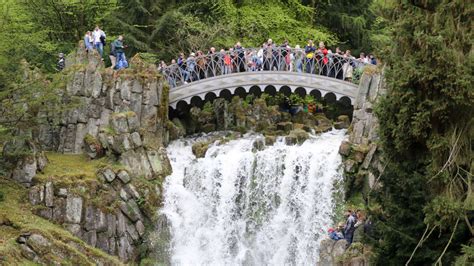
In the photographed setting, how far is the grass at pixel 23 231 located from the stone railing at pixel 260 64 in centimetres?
772

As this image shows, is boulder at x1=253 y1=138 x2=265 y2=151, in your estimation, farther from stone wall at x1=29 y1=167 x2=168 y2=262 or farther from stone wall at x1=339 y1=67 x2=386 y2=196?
stone wall at x1=29 y1=167 x2=168 y2=262

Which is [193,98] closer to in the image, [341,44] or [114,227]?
[114,227]

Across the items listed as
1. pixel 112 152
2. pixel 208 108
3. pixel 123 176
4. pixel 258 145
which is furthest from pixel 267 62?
pixel 123 176

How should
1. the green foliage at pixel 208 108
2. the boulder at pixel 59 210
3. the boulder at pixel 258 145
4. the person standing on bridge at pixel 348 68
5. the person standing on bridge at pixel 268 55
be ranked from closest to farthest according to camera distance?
the boulder at pixel 59 210 < the boulder at pixel 258 145 < the person standing on bridge at pixel 348 68 < the person standing on bridge at pixel 268 55 < the green foliage at pixel 208 108

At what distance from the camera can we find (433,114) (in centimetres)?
1788

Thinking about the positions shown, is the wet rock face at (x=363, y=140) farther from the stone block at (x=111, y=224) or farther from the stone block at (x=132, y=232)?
the stone block at (x=111, y=224)

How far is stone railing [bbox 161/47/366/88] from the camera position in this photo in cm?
3214

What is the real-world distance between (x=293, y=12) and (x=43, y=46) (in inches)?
439

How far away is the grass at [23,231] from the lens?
79.2ft

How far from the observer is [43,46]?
3516cm

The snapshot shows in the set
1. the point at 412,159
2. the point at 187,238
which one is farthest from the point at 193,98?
the point at 412,159

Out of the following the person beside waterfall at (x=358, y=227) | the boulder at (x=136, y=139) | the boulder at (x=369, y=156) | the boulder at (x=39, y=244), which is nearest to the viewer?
the boulder at (x=39, y=244)

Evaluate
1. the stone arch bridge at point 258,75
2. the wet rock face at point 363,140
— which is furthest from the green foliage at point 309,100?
the wet rock face at point 363,140

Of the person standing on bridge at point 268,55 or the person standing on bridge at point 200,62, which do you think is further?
the person standing on bridge at point 200,62
